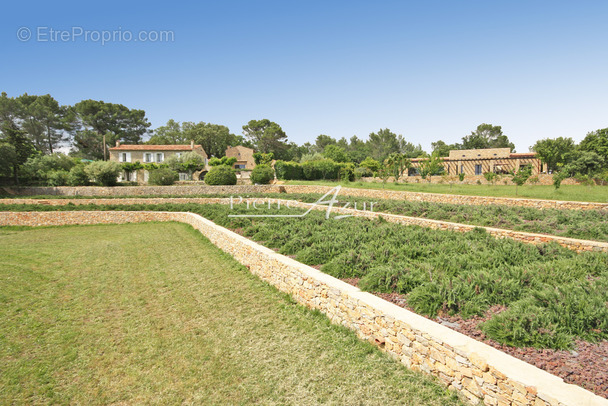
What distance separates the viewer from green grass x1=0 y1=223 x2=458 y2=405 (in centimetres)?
356

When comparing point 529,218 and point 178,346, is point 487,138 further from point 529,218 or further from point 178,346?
point 178,346

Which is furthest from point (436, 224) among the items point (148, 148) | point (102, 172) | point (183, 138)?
point (183, 138)

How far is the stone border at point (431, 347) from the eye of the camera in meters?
2.60

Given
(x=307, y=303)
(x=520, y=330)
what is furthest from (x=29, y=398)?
(x=520, y=330)

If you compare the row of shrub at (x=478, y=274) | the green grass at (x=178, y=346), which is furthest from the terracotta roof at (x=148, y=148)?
the row of shrub at (x=478, y=274)

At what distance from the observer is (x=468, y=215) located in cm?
1170

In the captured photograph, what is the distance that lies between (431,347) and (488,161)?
4035 centimetres

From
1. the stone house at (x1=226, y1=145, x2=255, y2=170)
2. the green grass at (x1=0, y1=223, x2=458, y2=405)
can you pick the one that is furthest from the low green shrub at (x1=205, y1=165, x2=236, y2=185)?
the stone house at (x1=226, y1=145, x2=255, y2=170)

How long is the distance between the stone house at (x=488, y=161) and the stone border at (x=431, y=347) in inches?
1282

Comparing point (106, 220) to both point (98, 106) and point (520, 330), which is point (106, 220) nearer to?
point (520, 330)

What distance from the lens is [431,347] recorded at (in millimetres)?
3400

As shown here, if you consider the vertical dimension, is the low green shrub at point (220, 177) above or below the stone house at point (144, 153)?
below

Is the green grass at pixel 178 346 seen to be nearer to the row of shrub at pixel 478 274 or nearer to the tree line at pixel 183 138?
the row of shrub at pixel 478 274

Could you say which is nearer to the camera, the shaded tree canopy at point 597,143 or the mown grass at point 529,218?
the mown grass at point 529,218
